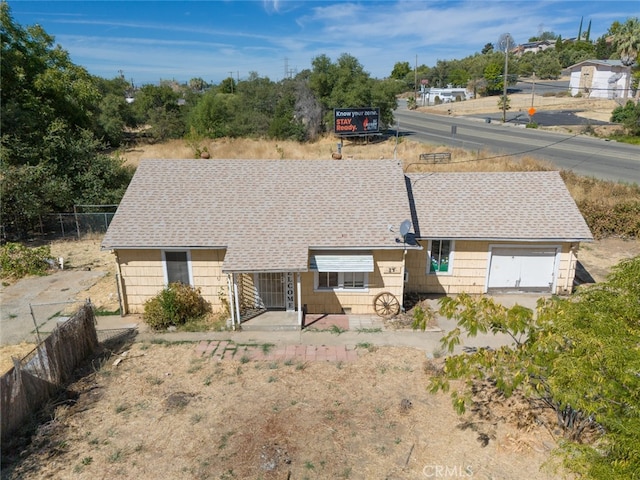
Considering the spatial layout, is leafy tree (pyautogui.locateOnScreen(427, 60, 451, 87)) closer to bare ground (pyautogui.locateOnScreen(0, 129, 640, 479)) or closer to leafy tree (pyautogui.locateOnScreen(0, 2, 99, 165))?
leafy tree (pyautogui.locateOnScreen(0, 2, 99, 165))

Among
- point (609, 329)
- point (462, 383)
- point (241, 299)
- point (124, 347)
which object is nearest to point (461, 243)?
point (462, 383)

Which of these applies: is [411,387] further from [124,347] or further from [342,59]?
[342,59]

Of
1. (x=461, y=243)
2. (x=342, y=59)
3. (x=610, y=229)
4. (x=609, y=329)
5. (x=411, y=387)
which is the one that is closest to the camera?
(x=609, y=329)

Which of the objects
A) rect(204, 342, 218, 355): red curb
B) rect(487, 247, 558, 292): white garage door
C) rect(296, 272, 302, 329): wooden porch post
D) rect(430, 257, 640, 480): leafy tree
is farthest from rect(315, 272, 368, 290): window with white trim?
rect(430, 257, 640, 480): leafy tree

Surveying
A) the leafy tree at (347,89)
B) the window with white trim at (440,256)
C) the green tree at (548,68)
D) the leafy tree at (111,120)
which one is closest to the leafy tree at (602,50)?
the green tree at (548,68)

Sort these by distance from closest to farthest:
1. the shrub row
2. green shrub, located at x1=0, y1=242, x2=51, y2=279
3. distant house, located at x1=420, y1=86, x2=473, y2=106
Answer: green shrub, located at x1=0, y1=242, x2=51, y2=279 < the shrub row < distant house, located at x1=420, y1=86, x2=473, y2=106

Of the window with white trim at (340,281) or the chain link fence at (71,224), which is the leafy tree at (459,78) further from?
the window with white trim at (340,281)

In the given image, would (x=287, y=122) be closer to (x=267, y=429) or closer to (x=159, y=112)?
(x=159, y=112)
